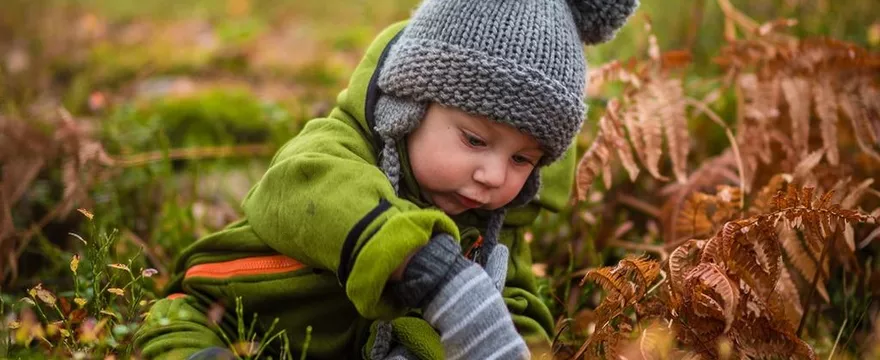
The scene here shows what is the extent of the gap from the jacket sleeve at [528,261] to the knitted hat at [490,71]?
0.42 m

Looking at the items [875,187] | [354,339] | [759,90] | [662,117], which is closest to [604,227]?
[662,117]

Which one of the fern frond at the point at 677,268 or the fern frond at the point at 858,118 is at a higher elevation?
the fern frond at the point at 677,268

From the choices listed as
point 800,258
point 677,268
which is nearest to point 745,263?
point 677,268

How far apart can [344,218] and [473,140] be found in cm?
43

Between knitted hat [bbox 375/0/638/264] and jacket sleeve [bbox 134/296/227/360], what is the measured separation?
26.1 inches

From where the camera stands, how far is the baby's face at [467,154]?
7.33ft

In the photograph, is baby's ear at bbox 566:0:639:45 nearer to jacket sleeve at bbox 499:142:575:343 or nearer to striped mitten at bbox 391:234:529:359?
jacket sleeve at bbox 499:142:575:343

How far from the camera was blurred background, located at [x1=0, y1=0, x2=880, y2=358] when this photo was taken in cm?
347

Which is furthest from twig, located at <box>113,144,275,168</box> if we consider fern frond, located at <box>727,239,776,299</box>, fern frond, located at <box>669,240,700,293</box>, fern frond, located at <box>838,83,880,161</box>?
fern frond, located at <box>838,83,880,161</box>

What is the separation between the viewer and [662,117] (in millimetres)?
3354

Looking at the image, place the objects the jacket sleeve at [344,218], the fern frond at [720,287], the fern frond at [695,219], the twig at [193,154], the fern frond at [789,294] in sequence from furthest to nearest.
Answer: the twig at [193,154]
the fern frond at [695,219]
the fern frond at [789,294]
the fern frond at [720,287]
the jacket sleeve at [344,218]

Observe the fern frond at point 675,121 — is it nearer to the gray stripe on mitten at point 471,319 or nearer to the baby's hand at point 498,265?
the baby's hand at point 498,265

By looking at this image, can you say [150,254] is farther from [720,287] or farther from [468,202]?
[720,287]

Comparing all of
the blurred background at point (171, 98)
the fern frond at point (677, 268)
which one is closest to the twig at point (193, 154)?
the blurred background at point (171, 98)
